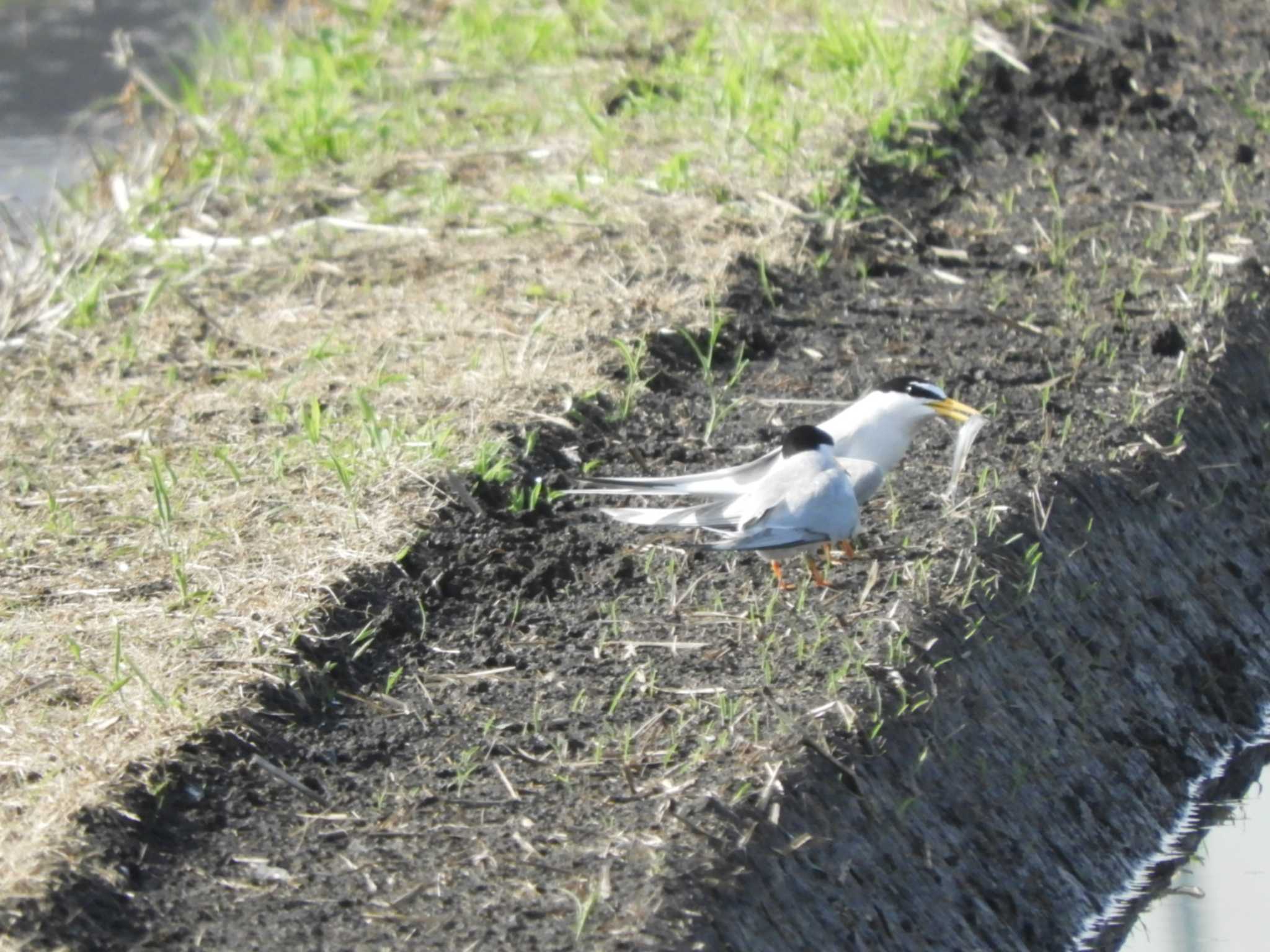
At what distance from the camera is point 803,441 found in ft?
14.2

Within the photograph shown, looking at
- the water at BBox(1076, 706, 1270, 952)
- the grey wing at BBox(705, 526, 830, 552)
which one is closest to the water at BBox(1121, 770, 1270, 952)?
the water at BBox(1076, 706, 1270, 952)

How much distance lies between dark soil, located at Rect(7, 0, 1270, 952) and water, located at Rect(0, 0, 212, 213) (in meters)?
3.59

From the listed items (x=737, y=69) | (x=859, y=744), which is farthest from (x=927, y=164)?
(x=859, y=744)

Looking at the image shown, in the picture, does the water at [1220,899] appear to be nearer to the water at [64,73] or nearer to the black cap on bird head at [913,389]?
the black cap on bird head at [913,389]

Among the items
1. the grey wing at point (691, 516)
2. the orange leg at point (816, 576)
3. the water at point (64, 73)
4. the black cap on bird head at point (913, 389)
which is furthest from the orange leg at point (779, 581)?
the water at point (64, 73)

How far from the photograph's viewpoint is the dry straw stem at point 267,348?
3850 millimetres

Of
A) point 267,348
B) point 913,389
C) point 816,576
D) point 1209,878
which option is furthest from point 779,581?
point 267,348

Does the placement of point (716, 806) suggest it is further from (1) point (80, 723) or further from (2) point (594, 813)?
(1) point (80, 723)

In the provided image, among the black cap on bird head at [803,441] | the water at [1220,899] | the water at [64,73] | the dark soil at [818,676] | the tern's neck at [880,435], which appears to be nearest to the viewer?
the dark soil at [818,676]

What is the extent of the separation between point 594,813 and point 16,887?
3.53ft

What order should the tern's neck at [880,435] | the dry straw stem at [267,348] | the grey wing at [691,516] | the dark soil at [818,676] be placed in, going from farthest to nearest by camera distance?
the tern's neck at [880,435] → the grey wing at [691,516] → the dry straw stem at [267,348] → the dark soil at [818,676]

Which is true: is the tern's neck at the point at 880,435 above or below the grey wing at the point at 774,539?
below

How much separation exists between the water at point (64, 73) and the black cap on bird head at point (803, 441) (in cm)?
395

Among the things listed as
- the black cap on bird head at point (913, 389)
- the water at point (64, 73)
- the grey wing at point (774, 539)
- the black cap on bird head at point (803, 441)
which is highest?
the black cap on bird head at point (803, 441)
